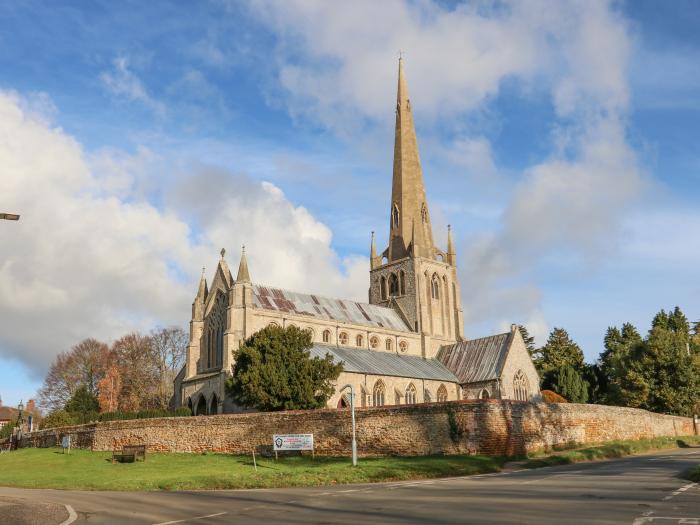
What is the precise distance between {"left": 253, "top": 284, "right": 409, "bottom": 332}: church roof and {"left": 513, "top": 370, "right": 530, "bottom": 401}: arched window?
12.3m

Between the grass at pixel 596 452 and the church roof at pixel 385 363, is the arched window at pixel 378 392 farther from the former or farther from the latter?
the grass at pixel 596 452

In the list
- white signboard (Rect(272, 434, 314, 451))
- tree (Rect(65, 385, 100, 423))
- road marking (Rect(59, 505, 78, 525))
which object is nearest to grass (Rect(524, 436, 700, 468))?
white signboard (Rect(272, 434, 314, 451))

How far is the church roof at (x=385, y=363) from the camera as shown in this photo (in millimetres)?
57594

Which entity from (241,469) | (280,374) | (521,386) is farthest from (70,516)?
(521,386)

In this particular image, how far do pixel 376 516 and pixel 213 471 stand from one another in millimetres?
18101

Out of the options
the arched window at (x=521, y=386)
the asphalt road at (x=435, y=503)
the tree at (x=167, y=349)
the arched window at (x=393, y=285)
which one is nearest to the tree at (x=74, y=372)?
the tree at (x=167, y=349)

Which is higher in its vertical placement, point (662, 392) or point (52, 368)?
point (52, 368)

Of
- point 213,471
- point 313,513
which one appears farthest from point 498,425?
point 313,513

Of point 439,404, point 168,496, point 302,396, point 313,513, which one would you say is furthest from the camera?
point 302,396

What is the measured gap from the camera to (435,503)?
1516cm

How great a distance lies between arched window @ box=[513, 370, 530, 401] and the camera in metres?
63.1

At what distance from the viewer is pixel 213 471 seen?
29.9 m

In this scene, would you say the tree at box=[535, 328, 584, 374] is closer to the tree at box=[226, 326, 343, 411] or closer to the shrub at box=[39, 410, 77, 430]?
the tree at box=[226, 326, 343, 411]

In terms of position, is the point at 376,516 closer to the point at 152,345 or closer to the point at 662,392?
the point at 662,392
